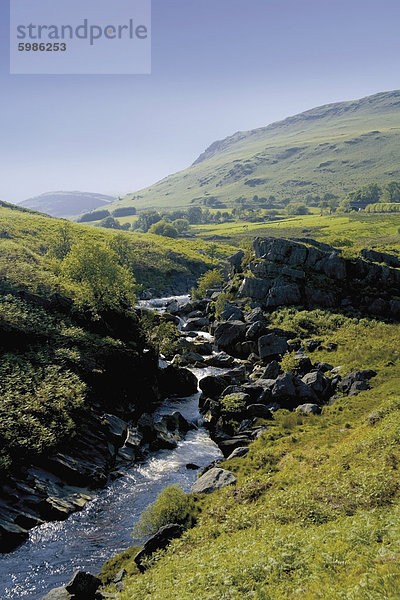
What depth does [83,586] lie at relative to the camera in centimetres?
2216

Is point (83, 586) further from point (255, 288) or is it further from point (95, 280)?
point (255, 288)

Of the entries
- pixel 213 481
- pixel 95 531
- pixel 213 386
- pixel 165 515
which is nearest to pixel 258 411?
A: pixel 213 386

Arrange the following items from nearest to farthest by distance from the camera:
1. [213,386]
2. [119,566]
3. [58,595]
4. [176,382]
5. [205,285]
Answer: [58,595]
[119,566]
[213,386]
[176,382]
[205,285]

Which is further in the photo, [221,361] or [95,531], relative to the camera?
[221,361]

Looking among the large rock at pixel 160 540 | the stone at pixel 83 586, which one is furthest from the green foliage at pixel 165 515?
the stone at pixel 83 586

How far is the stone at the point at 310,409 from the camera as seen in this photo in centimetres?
4391

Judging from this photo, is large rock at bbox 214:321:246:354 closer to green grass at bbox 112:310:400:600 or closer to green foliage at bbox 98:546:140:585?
green grass at bbox 112:310:400:600

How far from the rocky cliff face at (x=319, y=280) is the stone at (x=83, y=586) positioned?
6639cm

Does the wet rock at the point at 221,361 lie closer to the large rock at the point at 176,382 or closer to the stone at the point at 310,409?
the large rock at the point at 176,382

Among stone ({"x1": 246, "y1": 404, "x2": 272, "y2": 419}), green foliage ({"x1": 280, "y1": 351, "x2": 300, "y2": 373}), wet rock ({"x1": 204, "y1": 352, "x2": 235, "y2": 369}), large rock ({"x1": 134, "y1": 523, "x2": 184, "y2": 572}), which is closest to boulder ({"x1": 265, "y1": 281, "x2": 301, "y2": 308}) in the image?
wet rock ({"x1": 204, "y1": 352, "x2": 235, "y2": 369})

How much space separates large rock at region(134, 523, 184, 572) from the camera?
24766mm

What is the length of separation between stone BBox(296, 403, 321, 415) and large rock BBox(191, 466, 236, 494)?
48.4 ft

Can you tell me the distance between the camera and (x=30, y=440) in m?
33.9

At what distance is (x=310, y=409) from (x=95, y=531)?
27219 millimetres
